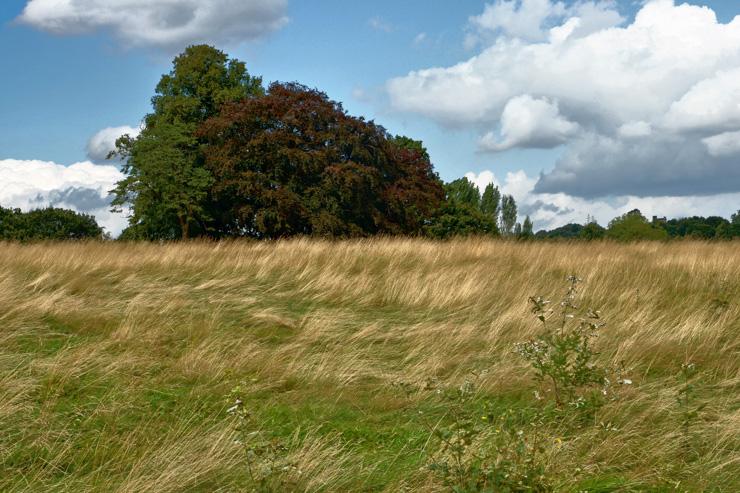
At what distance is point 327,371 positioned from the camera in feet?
19.1

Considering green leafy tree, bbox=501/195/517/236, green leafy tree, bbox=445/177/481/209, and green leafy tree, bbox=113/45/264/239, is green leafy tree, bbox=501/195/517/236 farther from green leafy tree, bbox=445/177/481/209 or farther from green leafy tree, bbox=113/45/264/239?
green leafy tree, bbox=113/45/264/239

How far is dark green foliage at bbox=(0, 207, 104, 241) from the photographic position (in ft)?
140

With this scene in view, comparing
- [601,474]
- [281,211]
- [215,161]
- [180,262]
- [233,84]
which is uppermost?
[233,84]

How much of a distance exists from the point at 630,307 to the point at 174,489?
689 cm

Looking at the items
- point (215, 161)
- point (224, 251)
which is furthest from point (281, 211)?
point (224, 251)

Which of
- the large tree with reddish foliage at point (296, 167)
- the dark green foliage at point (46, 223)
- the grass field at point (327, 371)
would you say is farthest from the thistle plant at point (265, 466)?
the dark green foliage at point (46, 223)

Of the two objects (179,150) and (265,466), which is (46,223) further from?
(265,466)

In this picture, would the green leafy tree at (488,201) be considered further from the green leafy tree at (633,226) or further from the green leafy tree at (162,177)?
the green leafy tree at (162,177)

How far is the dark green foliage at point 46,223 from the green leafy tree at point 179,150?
16.1 m

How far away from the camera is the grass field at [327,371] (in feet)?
12.5

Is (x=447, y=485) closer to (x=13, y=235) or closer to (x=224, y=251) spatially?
(x=224, y=251)

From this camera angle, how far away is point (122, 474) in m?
3.67

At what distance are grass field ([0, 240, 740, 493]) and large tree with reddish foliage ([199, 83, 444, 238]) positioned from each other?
14390mm

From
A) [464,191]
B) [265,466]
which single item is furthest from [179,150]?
[464,191]
